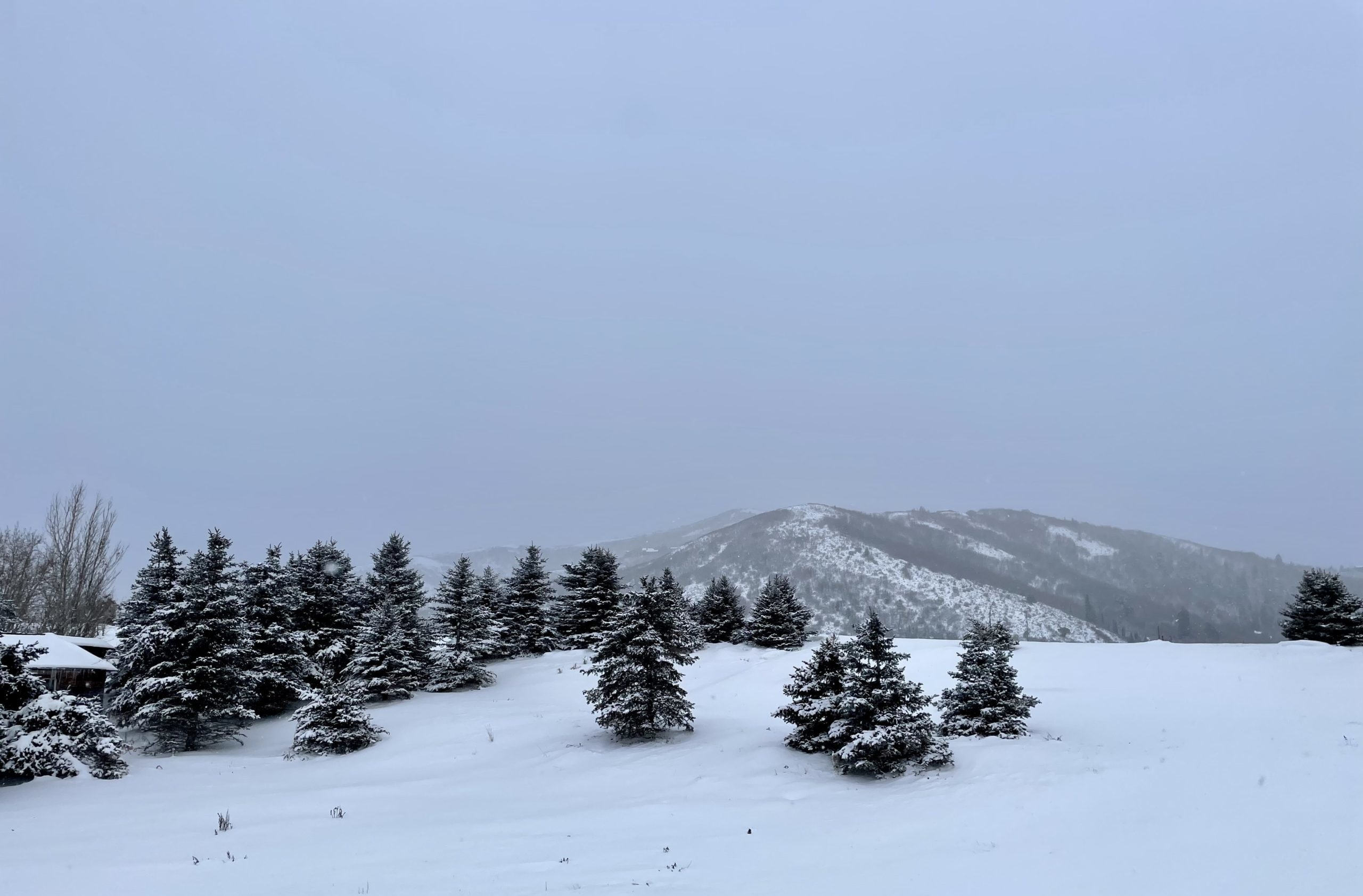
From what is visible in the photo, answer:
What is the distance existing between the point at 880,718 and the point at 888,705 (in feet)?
2.57

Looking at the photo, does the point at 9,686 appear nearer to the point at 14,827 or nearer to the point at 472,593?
the point at 14,827

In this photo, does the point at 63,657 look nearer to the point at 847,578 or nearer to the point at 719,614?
the point at 719,614

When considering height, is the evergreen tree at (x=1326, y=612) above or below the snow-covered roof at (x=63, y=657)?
above

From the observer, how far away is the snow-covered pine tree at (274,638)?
90.8 feet

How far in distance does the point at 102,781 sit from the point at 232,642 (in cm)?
742

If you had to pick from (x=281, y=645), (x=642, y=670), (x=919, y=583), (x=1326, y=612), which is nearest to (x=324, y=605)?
(x=281, y=645)

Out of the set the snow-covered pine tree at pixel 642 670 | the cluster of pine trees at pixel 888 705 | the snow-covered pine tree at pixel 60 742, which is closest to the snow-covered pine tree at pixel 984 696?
the cluster of pine trees at pixel 888 705

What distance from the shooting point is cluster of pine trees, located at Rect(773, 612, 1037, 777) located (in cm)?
1446

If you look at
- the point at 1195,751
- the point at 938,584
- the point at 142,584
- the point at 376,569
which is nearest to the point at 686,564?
the point at 938,584

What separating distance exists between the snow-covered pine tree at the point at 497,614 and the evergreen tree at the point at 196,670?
12177 millimetres

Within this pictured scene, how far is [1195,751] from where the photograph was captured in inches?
540

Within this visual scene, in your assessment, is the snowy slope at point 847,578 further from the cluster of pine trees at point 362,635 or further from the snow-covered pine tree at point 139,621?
the snow-covered pine tree at point 139,621

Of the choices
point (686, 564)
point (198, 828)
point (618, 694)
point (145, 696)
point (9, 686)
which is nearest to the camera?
point (198, 828)

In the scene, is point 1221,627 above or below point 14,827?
below
